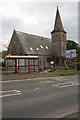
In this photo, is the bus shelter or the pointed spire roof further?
the pointed spire roof

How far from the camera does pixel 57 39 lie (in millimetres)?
45406

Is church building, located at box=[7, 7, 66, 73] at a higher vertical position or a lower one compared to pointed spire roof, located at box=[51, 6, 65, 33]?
lower

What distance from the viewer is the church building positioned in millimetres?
38797

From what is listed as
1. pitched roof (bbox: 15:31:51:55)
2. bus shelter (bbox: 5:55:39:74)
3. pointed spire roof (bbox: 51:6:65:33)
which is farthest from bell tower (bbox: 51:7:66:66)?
bus shelter (bbox: 5:55:39:74)

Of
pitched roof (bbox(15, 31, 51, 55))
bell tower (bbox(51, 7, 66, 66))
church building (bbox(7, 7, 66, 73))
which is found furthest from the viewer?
bell tower (bbox(51, 7, 66, 66))

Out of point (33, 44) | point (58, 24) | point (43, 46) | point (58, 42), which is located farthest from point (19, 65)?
point (58, 24)

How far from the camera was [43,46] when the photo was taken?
44.6 m

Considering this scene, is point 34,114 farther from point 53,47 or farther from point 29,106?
point 53,47

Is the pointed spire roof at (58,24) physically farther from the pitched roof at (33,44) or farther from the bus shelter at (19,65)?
the bus shelter at (19,65)

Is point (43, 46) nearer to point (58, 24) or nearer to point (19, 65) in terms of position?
point (58, 24)

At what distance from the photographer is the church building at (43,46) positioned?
38.8 m

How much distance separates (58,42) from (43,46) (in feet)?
19.4

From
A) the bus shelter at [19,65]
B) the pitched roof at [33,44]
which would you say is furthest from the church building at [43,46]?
the bus shelter at [19,65]

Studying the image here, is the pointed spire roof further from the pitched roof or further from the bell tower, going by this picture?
the pitched roof
